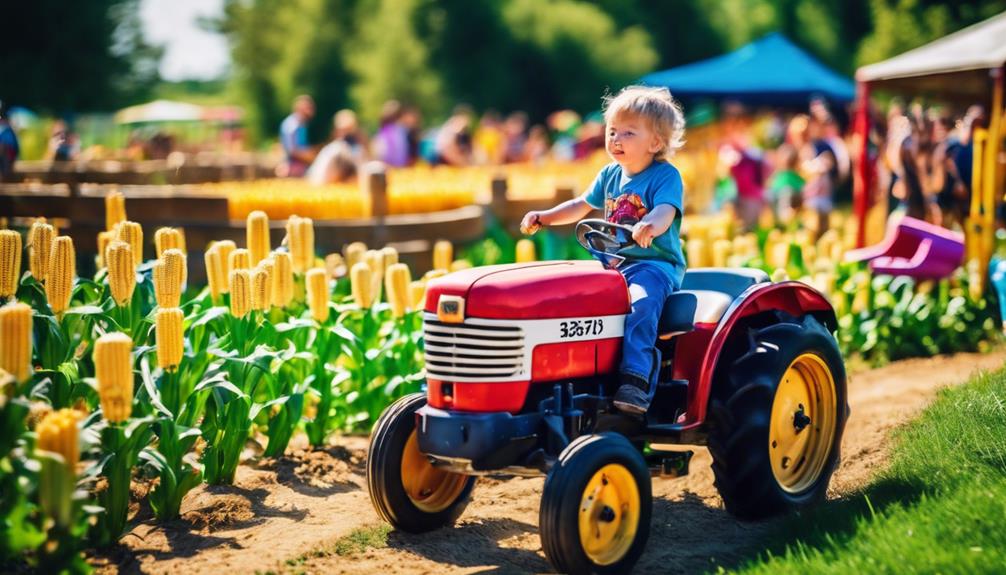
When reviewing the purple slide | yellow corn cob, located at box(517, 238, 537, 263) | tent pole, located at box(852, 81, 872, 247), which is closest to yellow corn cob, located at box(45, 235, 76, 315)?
yellow corn cob, located at box(517, 238, 537, 263)

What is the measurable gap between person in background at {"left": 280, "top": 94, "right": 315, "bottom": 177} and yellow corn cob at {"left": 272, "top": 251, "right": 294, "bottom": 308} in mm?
8935

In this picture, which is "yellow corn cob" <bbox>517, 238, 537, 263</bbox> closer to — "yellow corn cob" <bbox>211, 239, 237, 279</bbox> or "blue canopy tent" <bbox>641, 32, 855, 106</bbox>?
"yellow corn cob" <bbox>211, 239, 237, 279</bbox>

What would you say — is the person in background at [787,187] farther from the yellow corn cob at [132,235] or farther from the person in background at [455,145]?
the yellow corn cob at [132,235]

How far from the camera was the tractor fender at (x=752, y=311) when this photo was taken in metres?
4.48

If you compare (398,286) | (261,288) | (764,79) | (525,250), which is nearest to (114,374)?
(261,288)

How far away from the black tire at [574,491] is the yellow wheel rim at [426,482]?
706 mm

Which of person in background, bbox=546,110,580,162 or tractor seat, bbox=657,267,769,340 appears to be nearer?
tractor seat, bbox=657,267,769,340

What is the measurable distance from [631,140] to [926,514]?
183 centimetres

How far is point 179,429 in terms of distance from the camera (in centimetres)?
456

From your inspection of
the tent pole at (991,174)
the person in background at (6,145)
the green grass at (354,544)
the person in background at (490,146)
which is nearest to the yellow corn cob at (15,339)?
the green grass at (354,544)

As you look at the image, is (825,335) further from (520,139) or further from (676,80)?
(676,80)

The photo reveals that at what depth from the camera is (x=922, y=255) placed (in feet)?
27.9

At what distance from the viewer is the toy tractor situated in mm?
4035

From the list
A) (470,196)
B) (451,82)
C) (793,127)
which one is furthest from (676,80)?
(451,82)
